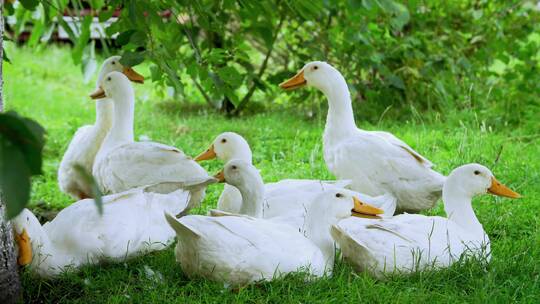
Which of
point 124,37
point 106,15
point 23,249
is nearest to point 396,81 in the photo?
point 106,15

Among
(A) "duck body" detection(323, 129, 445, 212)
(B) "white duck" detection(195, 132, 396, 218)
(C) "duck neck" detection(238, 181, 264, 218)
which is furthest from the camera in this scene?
(A) "duck body" detection(323, 129, 445, 212)

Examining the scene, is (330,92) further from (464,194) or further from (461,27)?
(461,27)

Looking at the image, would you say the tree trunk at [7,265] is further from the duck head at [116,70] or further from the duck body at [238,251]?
the duck head at [116,70]

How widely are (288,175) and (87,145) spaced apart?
1.54 m

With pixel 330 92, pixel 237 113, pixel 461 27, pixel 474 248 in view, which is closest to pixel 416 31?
pixel 461 27

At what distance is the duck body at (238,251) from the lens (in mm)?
3836

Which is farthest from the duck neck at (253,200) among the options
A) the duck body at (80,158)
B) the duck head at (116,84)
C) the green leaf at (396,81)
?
the green leaf at (396,81)

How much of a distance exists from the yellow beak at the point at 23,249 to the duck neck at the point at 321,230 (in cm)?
138

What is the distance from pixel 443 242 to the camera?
420cm

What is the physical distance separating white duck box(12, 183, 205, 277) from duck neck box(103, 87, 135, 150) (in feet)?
4.22

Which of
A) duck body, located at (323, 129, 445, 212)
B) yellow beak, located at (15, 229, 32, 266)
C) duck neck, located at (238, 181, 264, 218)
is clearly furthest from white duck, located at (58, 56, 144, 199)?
yellow beak, located at (15, 229, 32, 266)

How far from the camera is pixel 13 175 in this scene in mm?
1328

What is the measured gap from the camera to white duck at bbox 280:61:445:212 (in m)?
5.15

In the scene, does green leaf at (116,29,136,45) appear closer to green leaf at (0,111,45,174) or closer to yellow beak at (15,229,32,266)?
yellow beak at (15,229,32,266)
